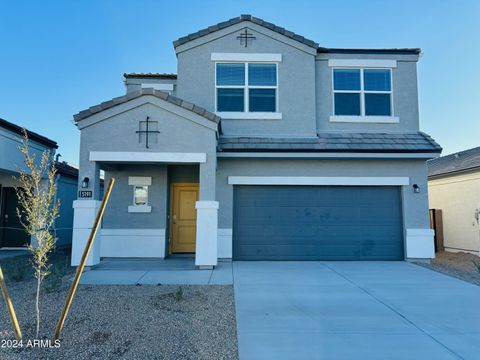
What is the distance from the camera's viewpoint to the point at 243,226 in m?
10.2

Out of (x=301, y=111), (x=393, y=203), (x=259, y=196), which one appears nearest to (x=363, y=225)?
(x=393, y=203)

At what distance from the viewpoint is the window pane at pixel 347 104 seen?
1120 cm

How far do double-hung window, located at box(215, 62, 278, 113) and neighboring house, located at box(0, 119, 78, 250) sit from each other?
7027mm

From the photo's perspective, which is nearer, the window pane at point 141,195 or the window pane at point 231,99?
the window pane at point 141,195

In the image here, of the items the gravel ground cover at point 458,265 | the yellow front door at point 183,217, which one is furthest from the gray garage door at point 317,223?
the yellow front door at point 183,217

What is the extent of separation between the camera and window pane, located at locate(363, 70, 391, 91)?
11258mm

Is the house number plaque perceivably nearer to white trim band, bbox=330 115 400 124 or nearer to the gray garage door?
the gray garage door

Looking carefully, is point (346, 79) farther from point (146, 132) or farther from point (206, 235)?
point (206, 235)

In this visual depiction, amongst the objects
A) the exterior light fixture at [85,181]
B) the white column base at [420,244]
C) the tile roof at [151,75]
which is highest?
the tile roof at [151,75]

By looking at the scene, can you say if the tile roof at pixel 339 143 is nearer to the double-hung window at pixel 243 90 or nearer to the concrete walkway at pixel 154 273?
the double-hung window at pixel 243 90

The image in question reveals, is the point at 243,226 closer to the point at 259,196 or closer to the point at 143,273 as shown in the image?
the point at 259,196


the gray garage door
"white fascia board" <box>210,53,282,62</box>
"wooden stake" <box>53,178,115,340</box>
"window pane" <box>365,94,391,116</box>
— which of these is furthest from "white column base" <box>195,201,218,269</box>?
"window pane" <box>365,94,391,116</box>

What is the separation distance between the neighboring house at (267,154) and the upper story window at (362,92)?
35 mm

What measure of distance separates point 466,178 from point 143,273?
12.4m
